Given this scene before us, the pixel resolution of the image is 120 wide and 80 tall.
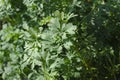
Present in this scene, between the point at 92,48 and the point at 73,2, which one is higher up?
the point at 73,2

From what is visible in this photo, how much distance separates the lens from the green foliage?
2424 millimetres

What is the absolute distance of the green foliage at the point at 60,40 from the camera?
242 cm

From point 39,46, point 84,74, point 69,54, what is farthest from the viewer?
point 84,74

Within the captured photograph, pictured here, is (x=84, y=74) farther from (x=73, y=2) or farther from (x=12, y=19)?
(x=12, y=19)

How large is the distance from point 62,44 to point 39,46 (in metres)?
0.18

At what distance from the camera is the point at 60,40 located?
2393 mm

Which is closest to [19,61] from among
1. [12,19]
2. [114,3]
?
[12,19]

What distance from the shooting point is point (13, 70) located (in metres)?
2.64

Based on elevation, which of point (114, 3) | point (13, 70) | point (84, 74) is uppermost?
point (114, 3)

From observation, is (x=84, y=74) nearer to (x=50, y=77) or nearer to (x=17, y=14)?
(x=50, y=77)

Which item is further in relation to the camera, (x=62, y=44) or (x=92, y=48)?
(x=92, y=48)

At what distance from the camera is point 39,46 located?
7.87 feet

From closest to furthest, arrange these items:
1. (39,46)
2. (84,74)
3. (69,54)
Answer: (39,46), (69,54), (84,74)

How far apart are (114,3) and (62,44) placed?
35.2 inches
